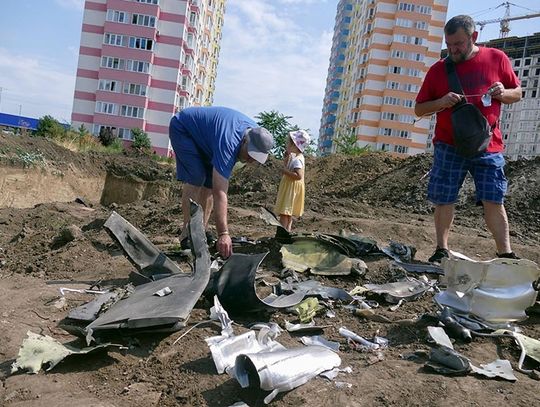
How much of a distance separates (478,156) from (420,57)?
210ft

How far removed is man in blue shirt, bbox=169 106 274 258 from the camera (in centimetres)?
371

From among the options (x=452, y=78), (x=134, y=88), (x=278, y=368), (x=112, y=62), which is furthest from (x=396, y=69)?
(x=278, y=368)

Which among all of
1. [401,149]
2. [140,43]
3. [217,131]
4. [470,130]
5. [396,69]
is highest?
[396,69]

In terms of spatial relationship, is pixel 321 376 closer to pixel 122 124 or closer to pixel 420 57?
pixel 122 124

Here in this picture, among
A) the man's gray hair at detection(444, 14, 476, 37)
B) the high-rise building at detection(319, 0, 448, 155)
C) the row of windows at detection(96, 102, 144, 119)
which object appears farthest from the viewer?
the high-rise building at detection(319, 0, 448, 155)

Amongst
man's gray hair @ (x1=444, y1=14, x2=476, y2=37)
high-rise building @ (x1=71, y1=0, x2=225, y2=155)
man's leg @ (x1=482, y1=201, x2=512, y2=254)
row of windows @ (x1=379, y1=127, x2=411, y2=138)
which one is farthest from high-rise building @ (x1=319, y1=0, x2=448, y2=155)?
man's leg @ (x1=482, y1=201, x2=512, y2=254)

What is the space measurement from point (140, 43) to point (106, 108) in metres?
6.75

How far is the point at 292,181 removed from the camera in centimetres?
586

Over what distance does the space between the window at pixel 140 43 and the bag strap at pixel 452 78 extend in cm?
4740

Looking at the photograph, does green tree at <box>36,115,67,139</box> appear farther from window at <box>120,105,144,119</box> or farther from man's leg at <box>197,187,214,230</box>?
window at <box>120,105,144,119</box>

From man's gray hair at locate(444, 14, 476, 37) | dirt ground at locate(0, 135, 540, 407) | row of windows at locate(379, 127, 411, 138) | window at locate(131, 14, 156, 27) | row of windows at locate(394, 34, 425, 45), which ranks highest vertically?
row of windows at locate(394, 34, 425, 45)

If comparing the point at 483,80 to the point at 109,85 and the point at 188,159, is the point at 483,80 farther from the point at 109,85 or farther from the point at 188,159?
the point at 109,85

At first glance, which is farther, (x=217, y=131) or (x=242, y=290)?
(x=217, y=131)

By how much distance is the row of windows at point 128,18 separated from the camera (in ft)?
157
